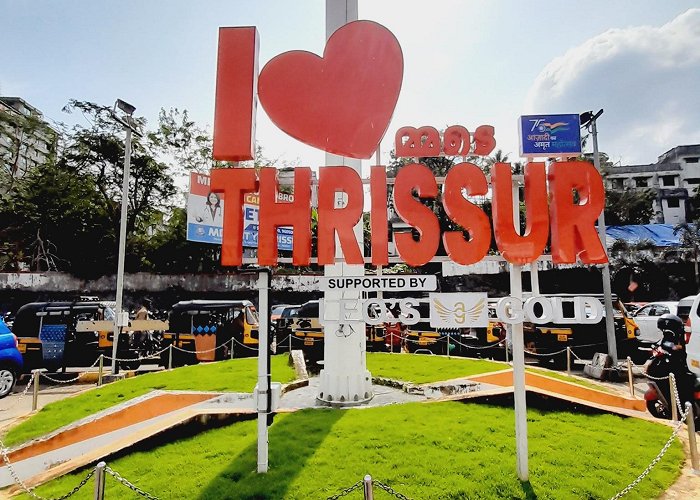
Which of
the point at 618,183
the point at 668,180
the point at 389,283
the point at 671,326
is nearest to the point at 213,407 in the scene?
the point at 389,283

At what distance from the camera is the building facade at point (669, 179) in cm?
4625

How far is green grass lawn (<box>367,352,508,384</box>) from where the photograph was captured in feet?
32.9

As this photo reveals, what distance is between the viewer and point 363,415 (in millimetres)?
6918

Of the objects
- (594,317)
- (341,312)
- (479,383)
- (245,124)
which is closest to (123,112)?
(245,124)

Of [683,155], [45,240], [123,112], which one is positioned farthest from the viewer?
[683,155]

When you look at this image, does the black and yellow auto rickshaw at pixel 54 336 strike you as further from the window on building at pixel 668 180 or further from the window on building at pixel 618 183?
the window on building at pixel 668 180

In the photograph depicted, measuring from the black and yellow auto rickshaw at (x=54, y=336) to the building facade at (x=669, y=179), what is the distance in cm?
4938

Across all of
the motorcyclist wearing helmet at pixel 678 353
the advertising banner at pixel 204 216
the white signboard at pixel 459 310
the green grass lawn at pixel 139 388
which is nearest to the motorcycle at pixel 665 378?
the motorcyclist wearing helmet at pixel 678 353

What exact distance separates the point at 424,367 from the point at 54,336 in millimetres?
11374

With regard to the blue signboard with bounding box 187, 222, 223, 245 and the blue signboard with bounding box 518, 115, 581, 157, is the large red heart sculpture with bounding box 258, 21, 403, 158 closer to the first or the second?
the blue signboard with bounding box 518, 115, 581, 157

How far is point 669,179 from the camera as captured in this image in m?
49.6

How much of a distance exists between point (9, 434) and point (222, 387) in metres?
3.73

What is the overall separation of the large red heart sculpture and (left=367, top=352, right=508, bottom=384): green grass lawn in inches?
228

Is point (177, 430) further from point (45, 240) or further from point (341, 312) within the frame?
point (45, 240)
